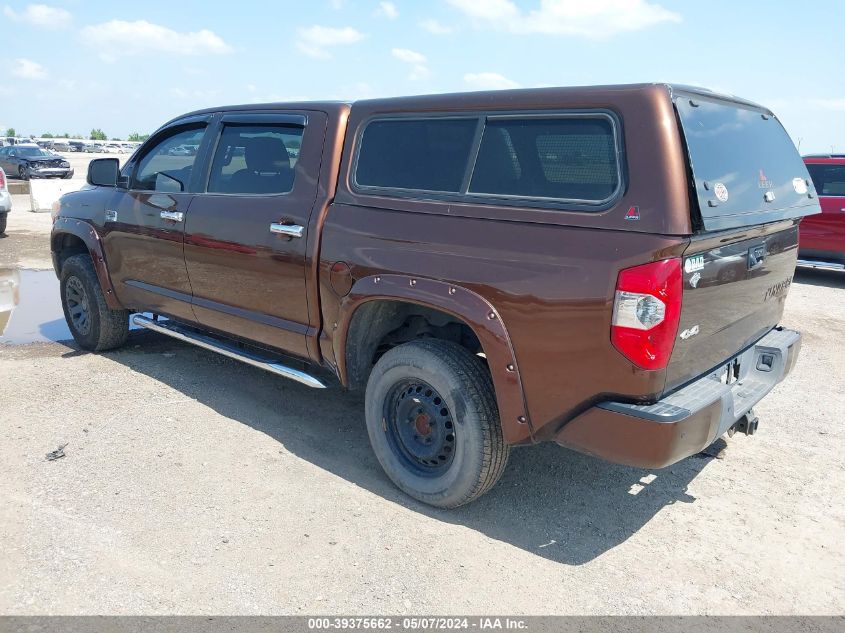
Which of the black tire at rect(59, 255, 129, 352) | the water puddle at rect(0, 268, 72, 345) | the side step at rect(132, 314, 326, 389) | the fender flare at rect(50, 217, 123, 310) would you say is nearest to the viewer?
the side step at rect(132, 314, 326, 389)

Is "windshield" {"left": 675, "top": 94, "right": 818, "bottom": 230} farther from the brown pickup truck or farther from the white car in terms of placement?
the white car

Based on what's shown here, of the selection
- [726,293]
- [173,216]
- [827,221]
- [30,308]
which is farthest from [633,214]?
[827,221]

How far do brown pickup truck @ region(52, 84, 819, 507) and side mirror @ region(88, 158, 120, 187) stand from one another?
3.16ft

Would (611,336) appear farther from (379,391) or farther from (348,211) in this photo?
(348,211)

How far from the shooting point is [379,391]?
367 centimetres

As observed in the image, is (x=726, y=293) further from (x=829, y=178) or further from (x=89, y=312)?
(x=829, y=178)

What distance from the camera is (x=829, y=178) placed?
31.8ft

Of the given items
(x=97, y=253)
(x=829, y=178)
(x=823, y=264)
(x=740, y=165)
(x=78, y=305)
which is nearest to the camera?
(x=740, y=165)

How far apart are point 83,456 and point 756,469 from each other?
387cm

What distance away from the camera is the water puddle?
21.1 feet

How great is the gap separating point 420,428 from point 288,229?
1344 millimetres

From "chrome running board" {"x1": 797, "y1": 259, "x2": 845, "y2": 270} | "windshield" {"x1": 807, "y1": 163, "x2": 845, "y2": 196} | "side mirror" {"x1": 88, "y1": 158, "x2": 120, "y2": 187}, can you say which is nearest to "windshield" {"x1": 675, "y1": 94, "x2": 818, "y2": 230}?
"side mirror" {"x1": 88, "y1": 158, "x2": 120, "y2": 187}

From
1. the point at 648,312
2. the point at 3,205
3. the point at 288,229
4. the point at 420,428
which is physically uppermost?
the point at 288,229

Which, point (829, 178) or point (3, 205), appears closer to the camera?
point (829, 178)
